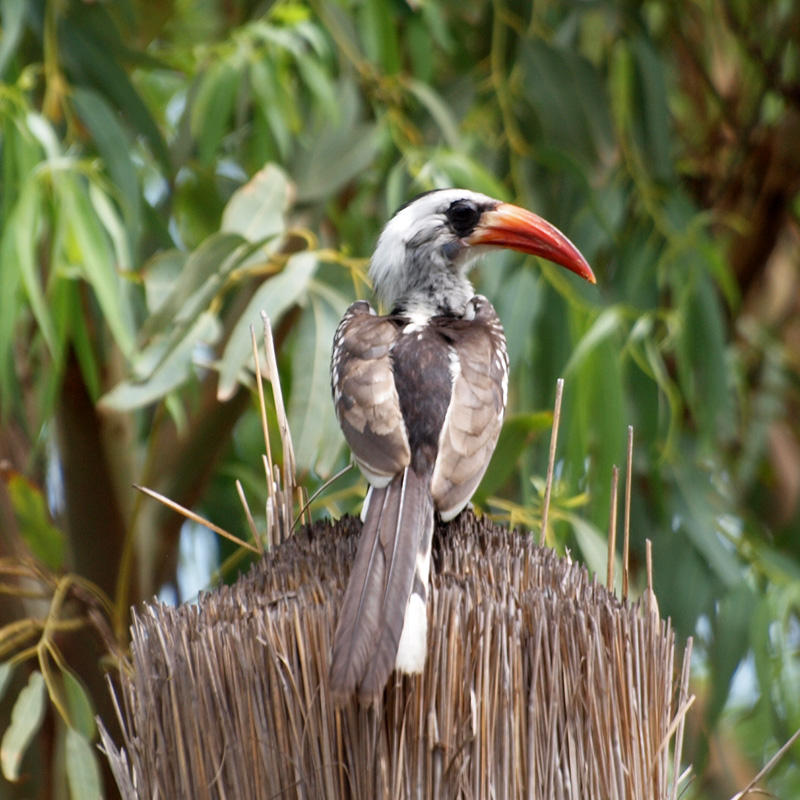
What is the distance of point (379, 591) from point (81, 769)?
1.37 meters

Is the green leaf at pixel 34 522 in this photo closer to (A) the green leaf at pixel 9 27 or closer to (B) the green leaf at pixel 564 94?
(A) the green leaf at pixel 9 27

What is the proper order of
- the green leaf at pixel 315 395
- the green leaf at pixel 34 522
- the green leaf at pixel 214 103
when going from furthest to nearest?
the green leaf at pixel 214 103
the green leaf at pixel 34 522
the green leaf at pixel 315 395

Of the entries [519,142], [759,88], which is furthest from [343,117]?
[759,88]

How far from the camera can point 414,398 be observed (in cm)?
226

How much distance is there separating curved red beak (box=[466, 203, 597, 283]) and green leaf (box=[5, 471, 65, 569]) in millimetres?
1129

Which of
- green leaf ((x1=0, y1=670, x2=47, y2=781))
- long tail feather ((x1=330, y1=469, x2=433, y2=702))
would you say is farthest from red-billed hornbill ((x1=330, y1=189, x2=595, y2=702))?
green leaf ((x1=0, y1=670, x2=47, y2=781))

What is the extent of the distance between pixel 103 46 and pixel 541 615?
7.75 ft

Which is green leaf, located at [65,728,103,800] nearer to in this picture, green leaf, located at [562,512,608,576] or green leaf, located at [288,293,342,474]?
green leaf, located at [288,293,342,474]

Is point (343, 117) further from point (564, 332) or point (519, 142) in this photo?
point (564, 332)

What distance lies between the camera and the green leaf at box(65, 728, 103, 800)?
280 centimetres

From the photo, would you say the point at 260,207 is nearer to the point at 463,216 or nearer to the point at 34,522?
the point at 463,216

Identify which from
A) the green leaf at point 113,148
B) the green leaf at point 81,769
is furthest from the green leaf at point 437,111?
the green leaf at point 81,769

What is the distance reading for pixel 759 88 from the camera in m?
4.87

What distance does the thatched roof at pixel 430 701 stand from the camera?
5.34 ft
